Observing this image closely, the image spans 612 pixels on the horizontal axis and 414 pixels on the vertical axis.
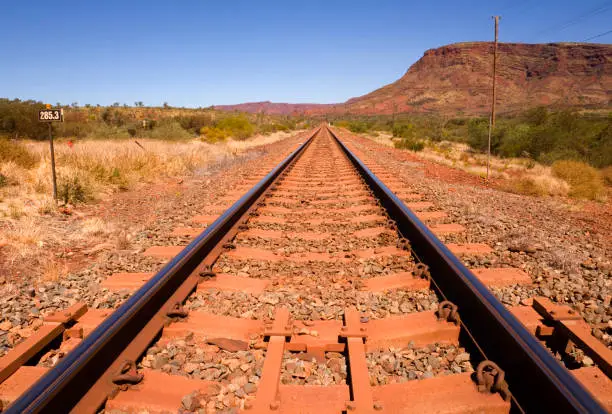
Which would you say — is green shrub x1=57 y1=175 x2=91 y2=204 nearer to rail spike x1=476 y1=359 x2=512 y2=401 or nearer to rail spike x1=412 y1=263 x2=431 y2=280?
rail spike x1=412 y1=263 x2=431 y2=280

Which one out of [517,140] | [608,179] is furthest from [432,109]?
[608,179]

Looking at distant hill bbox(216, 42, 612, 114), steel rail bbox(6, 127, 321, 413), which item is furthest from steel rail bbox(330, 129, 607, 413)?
distant hill bbox(216, 42, 612, 114)

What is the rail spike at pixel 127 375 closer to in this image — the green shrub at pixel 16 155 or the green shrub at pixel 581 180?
the green shrub at pixel 16 155

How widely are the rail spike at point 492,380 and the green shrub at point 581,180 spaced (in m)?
8.88

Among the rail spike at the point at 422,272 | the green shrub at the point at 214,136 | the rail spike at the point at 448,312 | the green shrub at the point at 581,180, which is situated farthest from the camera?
the green shrub at the point at 214,136

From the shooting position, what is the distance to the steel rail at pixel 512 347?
172cm

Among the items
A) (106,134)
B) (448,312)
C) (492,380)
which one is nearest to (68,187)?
(448,312)

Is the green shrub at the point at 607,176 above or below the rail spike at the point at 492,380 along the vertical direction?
above

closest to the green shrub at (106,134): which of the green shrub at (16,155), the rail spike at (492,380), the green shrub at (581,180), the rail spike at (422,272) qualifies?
the green shrub at (16,155)

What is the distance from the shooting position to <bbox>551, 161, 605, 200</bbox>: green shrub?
9391 millimetres

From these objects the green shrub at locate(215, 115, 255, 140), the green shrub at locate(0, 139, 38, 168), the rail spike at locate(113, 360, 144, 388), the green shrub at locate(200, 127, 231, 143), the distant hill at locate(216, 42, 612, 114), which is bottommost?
the rail spike at locate(113, 360, 144, 388)

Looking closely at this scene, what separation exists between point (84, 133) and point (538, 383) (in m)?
28.7

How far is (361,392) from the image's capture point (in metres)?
1.95

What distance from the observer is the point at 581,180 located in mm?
9734
